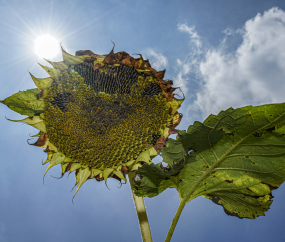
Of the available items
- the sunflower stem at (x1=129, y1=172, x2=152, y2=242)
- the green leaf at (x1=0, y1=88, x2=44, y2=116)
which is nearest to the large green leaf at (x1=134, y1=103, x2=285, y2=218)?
the sunflower stem at (x1=129, y1=172, x2=152, y2=242)

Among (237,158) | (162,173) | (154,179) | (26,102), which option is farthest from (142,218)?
(26,102)

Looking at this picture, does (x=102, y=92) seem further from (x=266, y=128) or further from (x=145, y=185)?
(x=266, y=128)

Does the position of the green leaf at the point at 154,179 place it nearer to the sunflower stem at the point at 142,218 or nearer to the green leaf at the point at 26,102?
the sunflower stem at the point at 142,218

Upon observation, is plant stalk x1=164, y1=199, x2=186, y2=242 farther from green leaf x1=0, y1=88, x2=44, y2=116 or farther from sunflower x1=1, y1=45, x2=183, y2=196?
green leaf x1=0, y1=88, x2=44, y2=116

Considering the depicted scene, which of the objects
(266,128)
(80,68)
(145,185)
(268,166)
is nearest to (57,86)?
(80,68)

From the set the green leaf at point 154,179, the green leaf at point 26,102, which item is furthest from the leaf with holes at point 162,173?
the green leaf at point 26,102

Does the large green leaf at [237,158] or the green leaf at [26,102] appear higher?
the green leaf at [26,102]
